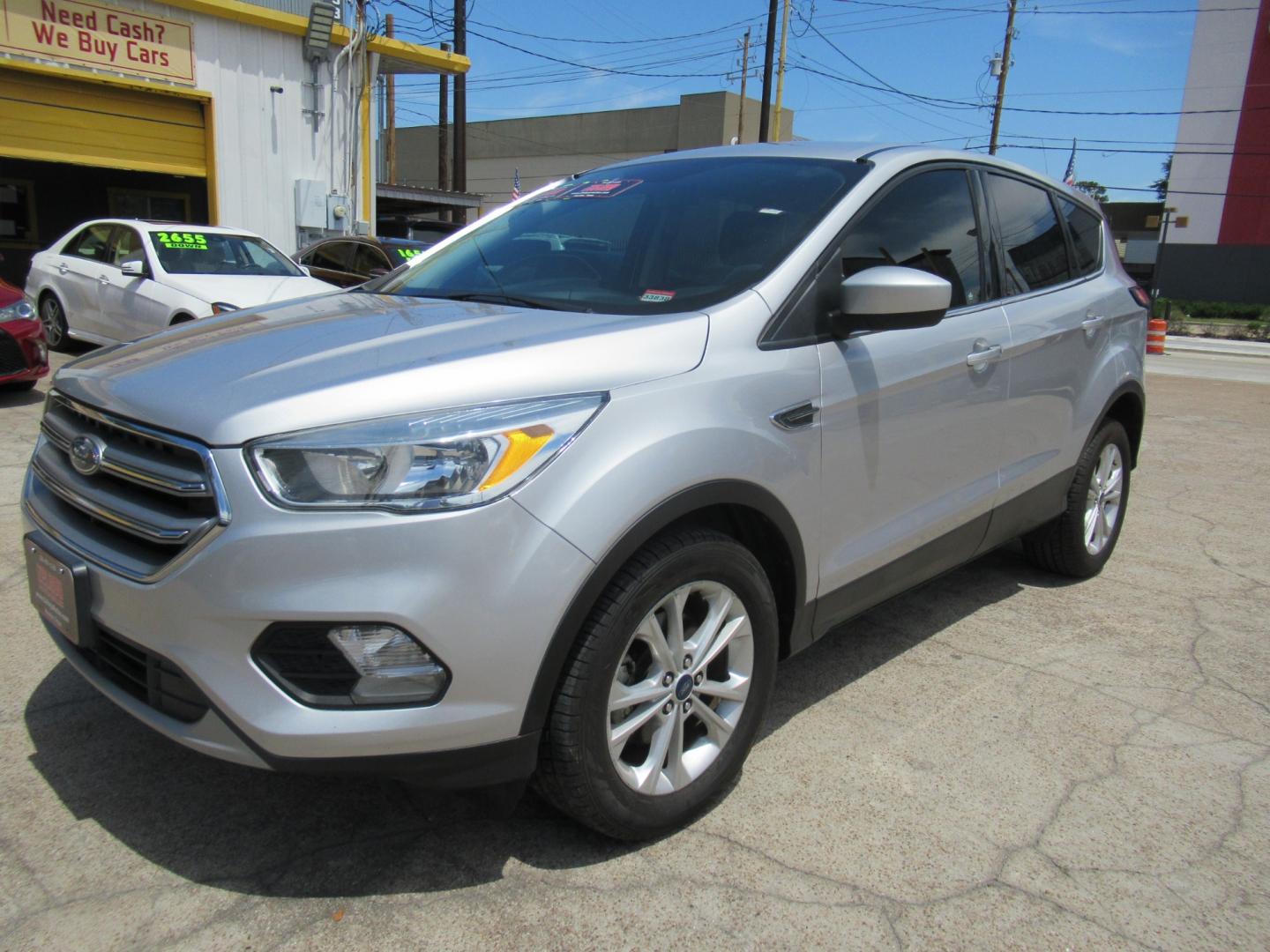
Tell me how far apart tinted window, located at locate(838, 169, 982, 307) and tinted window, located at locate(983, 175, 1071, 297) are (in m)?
0.23

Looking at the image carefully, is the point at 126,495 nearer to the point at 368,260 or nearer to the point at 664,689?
the point at 664,689

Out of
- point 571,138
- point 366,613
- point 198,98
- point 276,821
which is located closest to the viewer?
point 366,613

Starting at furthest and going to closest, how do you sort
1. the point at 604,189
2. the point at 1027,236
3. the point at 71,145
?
the point at 71,145 → the point at 1027,236 → the point at 604,189

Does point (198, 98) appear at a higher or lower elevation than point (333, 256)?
higher

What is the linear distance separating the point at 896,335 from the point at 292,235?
15.2m

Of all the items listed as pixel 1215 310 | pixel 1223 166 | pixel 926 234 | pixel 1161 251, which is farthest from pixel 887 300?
pixel 1223 166

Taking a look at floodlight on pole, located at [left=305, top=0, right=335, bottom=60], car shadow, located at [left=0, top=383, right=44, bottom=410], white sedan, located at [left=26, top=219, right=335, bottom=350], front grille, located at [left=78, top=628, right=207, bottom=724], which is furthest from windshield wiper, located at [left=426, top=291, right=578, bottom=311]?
floodlight on pole, located at [left=305, top=0, right=335, bottom=60]

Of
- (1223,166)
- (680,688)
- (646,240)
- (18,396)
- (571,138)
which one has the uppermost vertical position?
(571,138)

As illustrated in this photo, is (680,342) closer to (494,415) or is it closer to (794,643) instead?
(494,415)

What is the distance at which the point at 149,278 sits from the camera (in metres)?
9.24

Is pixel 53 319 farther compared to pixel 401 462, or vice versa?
pixel 53 319

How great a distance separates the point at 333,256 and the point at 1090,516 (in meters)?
11.5

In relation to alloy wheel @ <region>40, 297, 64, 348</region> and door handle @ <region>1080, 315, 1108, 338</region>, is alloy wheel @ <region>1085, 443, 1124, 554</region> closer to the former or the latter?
door handle @ <region>1080, 315, 1108, 338</region>

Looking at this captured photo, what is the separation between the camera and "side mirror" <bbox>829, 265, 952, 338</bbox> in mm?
2643
